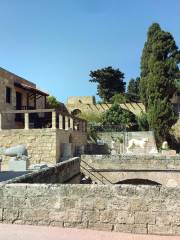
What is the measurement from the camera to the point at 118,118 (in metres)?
36.2

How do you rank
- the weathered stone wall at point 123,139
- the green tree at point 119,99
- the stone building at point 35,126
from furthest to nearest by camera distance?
the green tree at point 119,99 < the weathered stone wall at point 123,139 < the stone building at point 35,126

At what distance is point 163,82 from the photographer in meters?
32.3

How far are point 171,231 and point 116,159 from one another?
9.45m

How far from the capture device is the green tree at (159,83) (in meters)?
32.0

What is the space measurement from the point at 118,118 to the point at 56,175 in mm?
27470

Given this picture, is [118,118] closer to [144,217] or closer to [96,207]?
[96,207]

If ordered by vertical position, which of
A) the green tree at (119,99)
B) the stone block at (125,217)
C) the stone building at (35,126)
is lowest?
the stone block at (125,217)

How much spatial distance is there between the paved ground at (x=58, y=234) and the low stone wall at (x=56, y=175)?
3.46ft

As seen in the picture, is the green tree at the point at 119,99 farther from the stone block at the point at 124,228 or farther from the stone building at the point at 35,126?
the stone block at the point at 124,228

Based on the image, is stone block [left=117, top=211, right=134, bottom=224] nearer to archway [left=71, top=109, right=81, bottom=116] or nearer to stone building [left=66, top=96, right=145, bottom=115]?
stone building [left=66, top=96, right=145, bottom=115]

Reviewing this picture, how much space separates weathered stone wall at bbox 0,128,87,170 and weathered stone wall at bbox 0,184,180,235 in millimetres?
12991

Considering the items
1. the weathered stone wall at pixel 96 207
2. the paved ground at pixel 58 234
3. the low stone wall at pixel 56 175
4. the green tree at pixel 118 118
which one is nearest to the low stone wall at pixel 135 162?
the low stone wall at pixel 56 175

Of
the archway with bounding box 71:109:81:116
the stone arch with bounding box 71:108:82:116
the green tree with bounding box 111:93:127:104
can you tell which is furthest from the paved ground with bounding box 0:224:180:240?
the stone arch with bounding box 71:108:82:116

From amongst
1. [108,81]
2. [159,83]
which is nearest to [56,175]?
[159,83]
